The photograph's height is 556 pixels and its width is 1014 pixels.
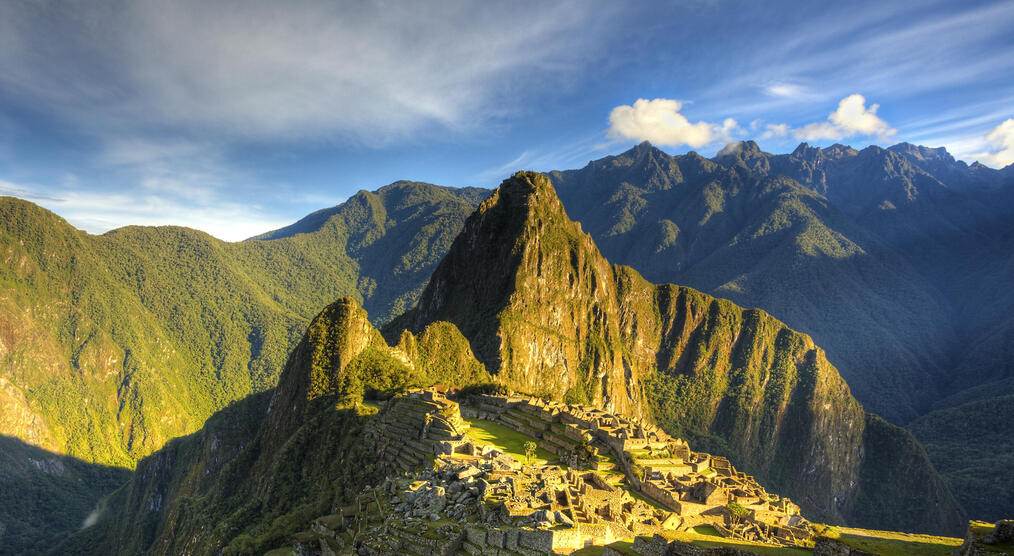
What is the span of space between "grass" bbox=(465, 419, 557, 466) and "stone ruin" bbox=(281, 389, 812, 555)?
168cm

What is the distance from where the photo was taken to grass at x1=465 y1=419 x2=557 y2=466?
1970 inches

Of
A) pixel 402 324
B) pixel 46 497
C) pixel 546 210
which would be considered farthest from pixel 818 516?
pixel 46 497

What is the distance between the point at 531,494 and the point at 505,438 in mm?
33961

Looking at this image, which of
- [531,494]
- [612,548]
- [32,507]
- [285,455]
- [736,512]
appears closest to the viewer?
[612,548]

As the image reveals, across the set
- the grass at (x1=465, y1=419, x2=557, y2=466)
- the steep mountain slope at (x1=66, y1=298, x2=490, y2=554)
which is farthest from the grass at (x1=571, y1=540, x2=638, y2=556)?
the steep mountain slope at (x1=66, y1=298, x2=490, y2=554)

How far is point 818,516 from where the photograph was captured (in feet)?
573

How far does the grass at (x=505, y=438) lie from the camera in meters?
50.0

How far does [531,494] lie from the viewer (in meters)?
24.5

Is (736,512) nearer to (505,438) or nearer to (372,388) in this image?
(505,438)

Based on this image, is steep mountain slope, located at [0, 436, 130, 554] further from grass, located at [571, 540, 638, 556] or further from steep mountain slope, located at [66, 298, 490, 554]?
grass, located at [571, 540, 638, 556]

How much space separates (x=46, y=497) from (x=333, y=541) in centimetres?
23087

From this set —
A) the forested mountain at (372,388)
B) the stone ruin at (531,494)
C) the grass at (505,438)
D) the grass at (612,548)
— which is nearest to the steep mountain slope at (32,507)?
the forested mountain at (372,388)

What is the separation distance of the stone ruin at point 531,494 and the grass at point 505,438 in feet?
5.50

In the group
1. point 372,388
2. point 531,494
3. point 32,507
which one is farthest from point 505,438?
point 32,507
